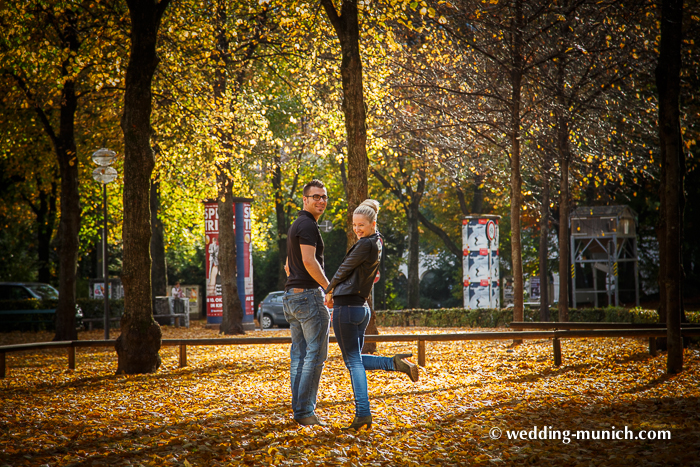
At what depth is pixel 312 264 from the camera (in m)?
5.57

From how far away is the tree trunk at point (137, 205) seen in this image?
986cm

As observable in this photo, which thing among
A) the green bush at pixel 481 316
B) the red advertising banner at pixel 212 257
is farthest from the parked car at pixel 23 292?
the green bush at pixel 481 316

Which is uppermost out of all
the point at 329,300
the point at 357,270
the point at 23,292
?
the point at 357,270

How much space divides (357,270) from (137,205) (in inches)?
217

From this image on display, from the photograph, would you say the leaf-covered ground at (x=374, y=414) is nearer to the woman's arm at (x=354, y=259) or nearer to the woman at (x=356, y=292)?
the woman at (x=356, y=292)

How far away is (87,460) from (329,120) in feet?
41.1

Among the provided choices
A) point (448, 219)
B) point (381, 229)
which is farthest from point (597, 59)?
point (381, 229)

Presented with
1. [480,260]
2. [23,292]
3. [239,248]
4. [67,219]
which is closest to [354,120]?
[67,219]

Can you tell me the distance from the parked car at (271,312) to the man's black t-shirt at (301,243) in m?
20.3

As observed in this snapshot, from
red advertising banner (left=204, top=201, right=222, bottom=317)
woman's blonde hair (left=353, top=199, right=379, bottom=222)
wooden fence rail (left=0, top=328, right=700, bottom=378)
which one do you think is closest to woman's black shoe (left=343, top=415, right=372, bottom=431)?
woman's blonde hair (left=353, top=199, right=379, bottom=222)

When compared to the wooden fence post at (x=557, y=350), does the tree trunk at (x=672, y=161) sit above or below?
above

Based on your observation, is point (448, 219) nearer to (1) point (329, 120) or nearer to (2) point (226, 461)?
(1) point (329, 120)

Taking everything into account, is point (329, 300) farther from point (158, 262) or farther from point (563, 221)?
point (158, 262)

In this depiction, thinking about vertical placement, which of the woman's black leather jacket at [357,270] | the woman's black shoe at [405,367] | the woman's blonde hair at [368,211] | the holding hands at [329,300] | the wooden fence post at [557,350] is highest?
the woman's blonde hair at [368,211]
